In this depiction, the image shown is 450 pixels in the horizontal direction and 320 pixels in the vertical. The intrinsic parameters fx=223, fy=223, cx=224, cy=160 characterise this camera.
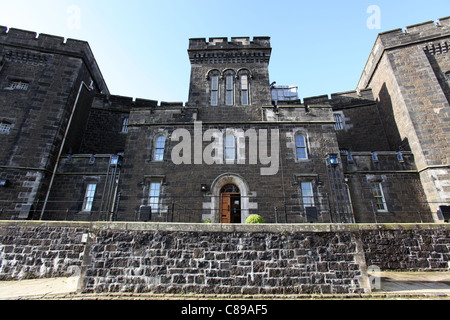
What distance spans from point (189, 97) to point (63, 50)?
35.3 feet

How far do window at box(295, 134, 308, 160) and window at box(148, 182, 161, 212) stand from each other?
8726 millimetres

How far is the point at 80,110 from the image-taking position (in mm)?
17797

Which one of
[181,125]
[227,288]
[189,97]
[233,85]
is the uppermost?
[233,85]

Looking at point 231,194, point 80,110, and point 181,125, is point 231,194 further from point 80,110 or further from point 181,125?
point 80,110

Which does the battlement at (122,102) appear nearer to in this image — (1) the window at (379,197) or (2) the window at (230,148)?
(2) the window at (230,148)

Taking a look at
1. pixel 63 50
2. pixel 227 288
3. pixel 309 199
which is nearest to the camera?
pixel 227 288

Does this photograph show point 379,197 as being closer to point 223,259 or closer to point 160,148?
point 223,259

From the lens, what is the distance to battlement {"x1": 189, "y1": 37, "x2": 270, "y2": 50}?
16.8 meters

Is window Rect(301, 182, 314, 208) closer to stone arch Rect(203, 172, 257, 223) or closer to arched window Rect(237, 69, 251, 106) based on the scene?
stone arch Rect(203, 172, 257, 223)

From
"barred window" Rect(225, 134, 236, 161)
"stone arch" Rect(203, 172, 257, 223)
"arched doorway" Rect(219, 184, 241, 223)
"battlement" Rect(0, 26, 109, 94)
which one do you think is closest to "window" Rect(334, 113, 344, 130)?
"barred window" Rect(225, 134, 236, 161)

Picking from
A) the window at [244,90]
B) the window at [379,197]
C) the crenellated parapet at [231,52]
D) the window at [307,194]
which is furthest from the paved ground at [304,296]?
the crenellated parapet at [231,52]

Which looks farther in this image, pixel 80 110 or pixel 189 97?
pixel 80 110

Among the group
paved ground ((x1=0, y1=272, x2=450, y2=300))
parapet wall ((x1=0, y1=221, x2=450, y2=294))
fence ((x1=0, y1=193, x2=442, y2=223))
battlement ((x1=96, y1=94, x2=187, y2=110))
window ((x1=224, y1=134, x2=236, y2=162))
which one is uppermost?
battlement ((x1=96, y1=94, x2=187, y2=110))

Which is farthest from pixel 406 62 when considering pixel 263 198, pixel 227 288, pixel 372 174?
pixel 227 288
